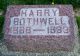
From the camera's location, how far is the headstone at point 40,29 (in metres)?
3.45

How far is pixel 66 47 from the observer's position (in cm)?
346

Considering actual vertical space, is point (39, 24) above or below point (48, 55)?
above

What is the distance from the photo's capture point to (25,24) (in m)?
3.57

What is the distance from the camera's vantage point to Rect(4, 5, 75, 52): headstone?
3445 mm

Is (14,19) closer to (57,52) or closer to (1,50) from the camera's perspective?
(1,50)

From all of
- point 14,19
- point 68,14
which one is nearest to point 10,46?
point 14,19

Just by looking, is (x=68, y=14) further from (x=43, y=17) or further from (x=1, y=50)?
(x=1, y=50)

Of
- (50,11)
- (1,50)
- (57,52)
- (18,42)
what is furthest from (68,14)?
(1,50)

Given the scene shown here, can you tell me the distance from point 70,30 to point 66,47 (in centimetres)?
22

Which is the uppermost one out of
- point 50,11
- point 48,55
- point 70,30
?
point 50,11

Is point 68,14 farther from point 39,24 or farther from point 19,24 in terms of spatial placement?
point 19,24

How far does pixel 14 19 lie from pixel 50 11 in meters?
0.47

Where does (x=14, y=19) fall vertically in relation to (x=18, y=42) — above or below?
above

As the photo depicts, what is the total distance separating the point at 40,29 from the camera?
3.51 m
